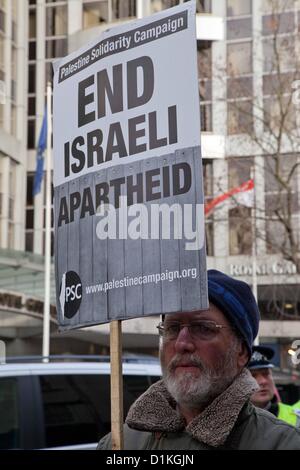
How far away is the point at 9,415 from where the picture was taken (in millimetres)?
4977

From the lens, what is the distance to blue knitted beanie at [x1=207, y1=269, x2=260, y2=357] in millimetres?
2283

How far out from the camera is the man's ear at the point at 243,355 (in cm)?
229

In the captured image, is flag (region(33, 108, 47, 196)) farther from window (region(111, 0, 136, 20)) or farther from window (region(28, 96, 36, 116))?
window (region(28, 96, 36, 116))

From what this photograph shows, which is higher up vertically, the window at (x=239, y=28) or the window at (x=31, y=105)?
the window at (x=239, y=28)

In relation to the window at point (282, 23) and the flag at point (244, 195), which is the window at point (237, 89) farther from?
the flag at point (244, 195)

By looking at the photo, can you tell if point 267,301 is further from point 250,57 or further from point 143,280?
point 143,280

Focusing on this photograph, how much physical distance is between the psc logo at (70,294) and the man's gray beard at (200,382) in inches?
18.1

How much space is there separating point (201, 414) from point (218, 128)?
1732cm

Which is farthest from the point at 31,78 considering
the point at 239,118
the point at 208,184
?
the point at 239,118

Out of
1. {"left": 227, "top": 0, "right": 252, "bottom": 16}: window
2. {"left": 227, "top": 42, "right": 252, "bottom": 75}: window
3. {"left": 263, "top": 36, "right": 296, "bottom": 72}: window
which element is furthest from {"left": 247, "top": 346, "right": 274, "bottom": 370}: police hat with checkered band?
{"left": 227, "top": 0, "right": 252, "bottom": 16}: window

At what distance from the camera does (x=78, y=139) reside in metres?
2.66

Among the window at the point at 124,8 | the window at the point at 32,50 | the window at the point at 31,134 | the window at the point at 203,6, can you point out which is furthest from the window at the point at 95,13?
the window at the point at 203,6

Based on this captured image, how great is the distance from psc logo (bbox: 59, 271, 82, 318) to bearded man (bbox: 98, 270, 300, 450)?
0.33 m

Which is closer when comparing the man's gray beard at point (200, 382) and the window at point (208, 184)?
the man's gray beard at point (200, 382)
